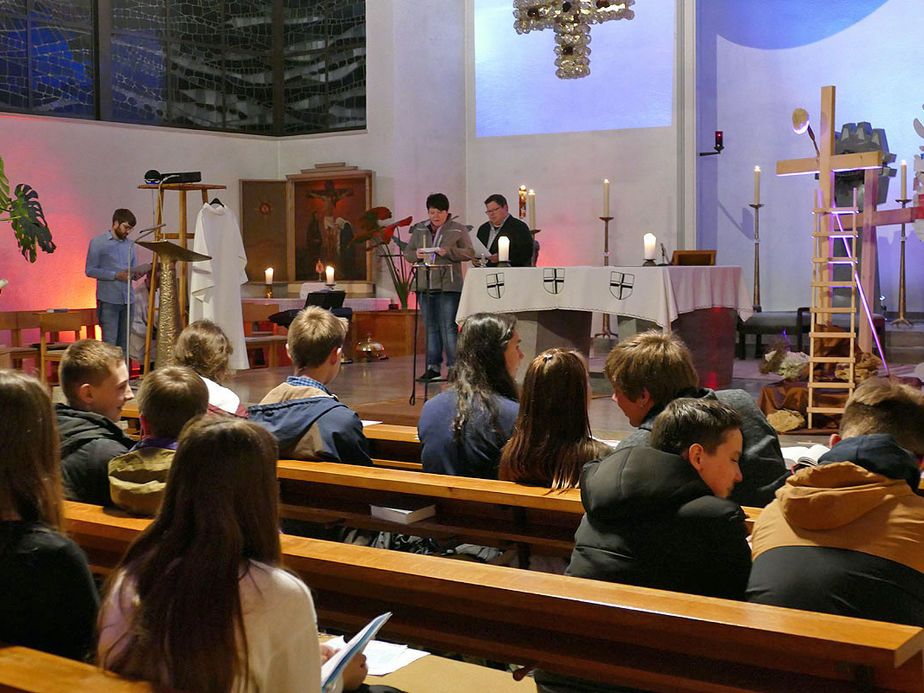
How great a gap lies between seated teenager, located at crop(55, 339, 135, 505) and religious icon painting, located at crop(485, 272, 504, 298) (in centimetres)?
479

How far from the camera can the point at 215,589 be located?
1.58m

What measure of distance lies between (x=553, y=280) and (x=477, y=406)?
165 inches

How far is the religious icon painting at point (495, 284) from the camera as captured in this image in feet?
26.1

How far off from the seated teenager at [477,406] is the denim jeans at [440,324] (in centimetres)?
517

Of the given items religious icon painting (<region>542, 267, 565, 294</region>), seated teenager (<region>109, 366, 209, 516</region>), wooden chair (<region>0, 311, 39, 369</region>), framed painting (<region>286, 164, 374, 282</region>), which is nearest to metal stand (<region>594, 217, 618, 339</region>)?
framed painting (<region>286, 164, 374, 282</region>)

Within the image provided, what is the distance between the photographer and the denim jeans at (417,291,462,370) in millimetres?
8984

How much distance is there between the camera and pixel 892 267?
11656mm

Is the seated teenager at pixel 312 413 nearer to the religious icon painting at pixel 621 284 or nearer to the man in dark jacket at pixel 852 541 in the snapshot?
the man in dark jacket at pixel 852 541

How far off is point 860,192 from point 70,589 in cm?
1051

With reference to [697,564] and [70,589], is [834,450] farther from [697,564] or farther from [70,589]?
[70,589]

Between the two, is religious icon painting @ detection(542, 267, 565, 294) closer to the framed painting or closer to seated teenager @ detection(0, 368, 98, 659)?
the framed painting

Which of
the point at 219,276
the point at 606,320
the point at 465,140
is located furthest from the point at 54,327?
the point at 465,140

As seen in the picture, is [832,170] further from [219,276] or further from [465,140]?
[465,140]

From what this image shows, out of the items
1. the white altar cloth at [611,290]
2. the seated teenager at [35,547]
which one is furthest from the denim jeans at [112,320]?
the seated teenager at [35,547]
